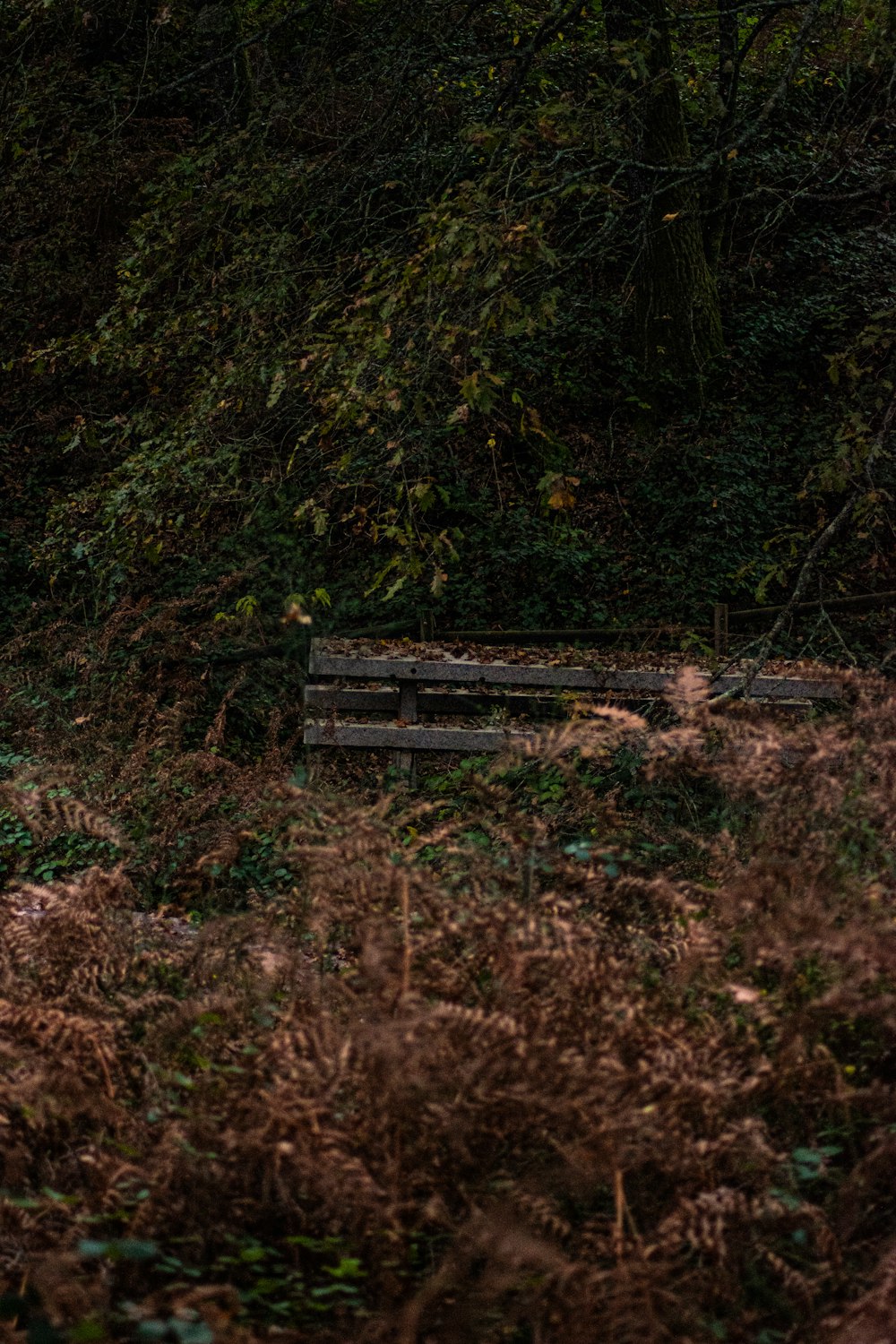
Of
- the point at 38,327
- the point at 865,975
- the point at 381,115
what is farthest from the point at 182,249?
the point at 865,975

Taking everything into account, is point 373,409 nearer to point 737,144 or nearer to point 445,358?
point 445,358

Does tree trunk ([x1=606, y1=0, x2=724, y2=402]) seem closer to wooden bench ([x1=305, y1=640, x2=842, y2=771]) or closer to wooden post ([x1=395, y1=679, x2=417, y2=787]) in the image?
wooden bench ([x1=305, y1=640, x2=842, y2=771])

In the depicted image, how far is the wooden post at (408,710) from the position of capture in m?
8.83

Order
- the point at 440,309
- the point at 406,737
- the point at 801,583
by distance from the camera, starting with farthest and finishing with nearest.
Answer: the point at 406,737 → the point at 440,309 → the point at 801,583

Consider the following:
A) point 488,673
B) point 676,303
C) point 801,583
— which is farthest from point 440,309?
point 676,303

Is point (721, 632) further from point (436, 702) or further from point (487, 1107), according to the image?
point (487, 1107)

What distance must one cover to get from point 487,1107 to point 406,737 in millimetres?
5843

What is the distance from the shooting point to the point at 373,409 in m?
7.36

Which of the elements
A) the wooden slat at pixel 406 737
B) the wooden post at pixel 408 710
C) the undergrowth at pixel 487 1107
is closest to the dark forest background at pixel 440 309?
the wooden post at pixel 408 710

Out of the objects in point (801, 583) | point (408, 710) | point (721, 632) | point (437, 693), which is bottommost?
point (408, 710)

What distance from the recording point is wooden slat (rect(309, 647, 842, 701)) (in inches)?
346

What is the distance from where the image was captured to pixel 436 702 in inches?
357

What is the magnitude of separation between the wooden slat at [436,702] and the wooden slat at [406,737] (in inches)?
10.8

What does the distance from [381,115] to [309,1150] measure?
8133mm
